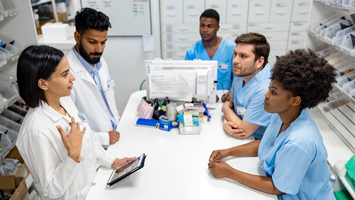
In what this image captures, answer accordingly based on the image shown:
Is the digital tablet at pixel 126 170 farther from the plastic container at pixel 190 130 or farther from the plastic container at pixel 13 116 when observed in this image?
the plastic container at pixel 13 116

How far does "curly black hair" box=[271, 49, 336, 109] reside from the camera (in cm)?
114

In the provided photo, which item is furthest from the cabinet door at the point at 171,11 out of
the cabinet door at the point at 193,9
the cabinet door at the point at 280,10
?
the cabinet door at the point at 280,10

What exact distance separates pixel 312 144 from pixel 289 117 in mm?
181

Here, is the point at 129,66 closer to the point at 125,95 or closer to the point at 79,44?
the point at 125,95

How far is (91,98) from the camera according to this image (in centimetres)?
182

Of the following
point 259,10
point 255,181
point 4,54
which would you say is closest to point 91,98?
point 4,54

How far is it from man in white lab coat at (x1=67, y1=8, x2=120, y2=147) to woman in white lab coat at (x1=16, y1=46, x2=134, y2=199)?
1.45ft

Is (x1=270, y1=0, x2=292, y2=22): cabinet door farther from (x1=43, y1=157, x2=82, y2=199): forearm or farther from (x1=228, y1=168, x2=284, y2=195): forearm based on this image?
(x1=43, y1=157, x2=82, y2=199): forearm

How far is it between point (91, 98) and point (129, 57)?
6.14 feet

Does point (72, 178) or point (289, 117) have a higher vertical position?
point (289, 117)

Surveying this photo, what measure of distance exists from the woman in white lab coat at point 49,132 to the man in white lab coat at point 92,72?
44cm

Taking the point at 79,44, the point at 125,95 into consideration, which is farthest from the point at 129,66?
the point at 79,44

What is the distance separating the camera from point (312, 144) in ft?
3.76

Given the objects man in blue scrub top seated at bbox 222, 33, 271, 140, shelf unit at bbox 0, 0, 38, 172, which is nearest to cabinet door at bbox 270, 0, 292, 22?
man in blue scrub top seated at bbox 222, 33, 271, 140
